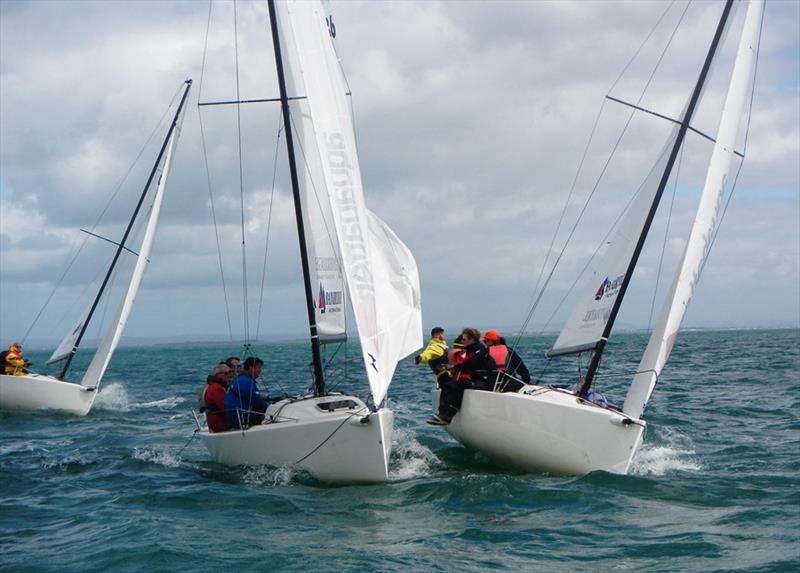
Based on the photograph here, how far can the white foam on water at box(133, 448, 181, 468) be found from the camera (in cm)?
1145

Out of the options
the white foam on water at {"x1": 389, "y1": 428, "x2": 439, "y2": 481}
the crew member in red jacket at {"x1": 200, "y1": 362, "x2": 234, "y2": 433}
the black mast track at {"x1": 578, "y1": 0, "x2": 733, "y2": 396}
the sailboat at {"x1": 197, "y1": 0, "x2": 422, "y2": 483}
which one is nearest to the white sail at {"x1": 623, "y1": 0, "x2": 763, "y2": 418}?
the black mast track at {"x1": 578, "y1": 0, "x2": 733, "y2": 396}

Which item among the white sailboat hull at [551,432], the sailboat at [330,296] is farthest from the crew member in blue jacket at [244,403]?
the white sailboat hull at [551,432]

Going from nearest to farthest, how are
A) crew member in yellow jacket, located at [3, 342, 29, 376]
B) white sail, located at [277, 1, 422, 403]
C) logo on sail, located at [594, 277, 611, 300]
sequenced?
white sail, located at [277, 1, 422, 403] < logo on sail, located at [594, 277, 611, 300] < crew member in yellow jacket, located at [3, 342, 29, 376]

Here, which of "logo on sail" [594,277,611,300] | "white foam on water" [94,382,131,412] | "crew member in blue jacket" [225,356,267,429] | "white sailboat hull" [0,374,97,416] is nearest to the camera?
"crew member in blue jacket" [225,356,267,429]

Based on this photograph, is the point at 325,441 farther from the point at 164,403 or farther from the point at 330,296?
the point at 164,403

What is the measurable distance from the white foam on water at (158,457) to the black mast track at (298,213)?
227cm

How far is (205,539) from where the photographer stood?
7.52m

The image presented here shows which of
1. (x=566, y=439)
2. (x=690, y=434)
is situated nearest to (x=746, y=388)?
(x=690, y=434)

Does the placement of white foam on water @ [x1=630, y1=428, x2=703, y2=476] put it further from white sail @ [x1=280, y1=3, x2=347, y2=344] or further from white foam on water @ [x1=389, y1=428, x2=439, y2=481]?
white sail @ [x1=280, y1=3, x2=347, y2=344]

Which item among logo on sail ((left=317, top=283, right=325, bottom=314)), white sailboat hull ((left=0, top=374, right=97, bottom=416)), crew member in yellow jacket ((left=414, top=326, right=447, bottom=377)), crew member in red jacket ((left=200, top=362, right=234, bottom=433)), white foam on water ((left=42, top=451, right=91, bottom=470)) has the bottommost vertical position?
white foam on water ((left=42, top=451, right=91, bottom=470))

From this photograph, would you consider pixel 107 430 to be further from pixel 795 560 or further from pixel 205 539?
pixel 795 560

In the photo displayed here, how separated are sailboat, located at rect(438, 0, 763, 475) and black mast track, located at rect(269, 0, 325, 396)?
68.2 inches

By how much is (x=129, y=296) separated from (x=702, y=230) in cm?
1188

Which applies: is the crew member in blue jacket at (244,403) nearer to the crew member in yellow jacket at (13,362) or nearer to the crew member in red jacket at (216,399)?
the crew member in red jacket at (216,399)
